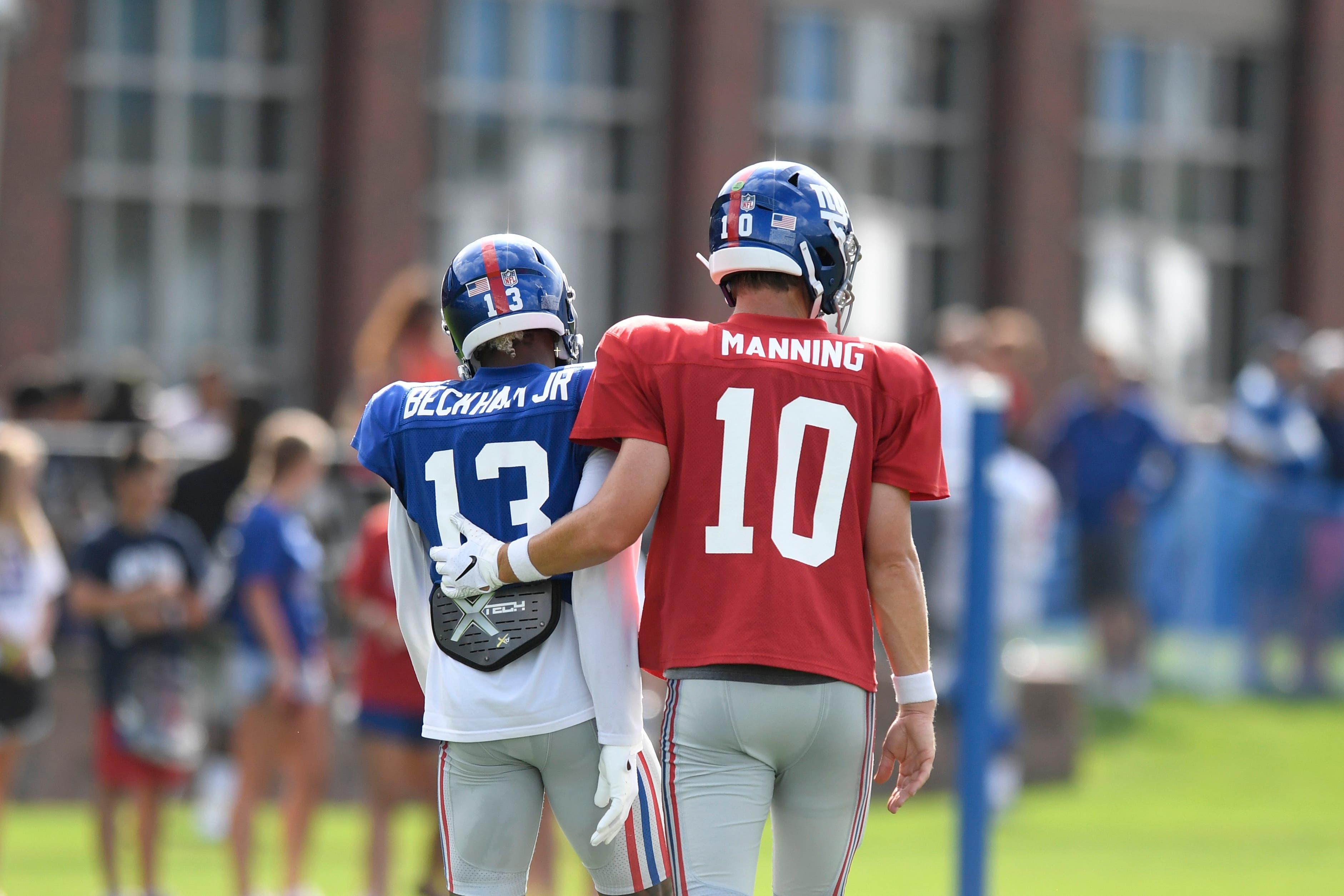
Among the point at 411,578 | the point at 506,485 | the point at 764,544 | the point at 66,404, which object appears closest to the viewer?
the point at 764,544

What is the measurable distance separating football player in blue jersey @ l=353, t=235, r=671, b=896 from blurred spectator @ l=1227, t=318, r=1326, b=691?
10158mm

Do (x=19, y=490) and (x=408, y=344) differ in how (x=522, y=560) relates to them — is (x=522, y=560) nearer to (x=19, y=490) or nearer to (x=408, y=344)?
(x=408, y=344)

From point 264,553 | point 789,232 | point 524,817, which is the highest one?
point 789,232

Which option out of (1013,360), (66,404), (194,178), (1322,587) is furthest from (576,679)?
(194,178)

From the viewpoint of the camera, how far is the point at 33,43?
58.0 feet

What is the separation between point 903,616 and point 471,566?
965 millimetres

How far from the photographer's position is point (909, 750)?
4156 mm

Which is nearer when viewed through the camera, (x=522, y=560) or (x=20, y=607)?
(x=522, y=560)

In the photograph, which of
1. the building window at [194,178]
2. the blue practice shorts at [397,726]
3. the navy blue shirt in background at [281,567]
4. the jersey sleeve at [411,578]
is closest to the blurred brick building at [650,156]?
the building window at [194,178]

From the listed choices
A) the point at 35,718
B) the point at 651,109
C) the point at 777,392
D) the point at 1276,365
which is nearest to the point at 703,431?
the point at 777,392

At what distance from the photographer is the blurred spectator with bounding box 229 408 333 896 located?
802 cm

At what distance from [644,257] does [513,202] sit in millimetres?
1594

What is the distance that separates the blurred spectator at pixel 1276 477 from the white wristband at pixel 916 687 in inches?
394

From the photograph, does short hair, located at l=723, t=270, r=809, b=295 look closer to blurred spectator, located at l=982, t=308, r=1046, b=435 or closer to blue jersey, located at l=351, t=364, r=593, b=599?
blue jersey, located at l=351, t=364, r=593, b=599
